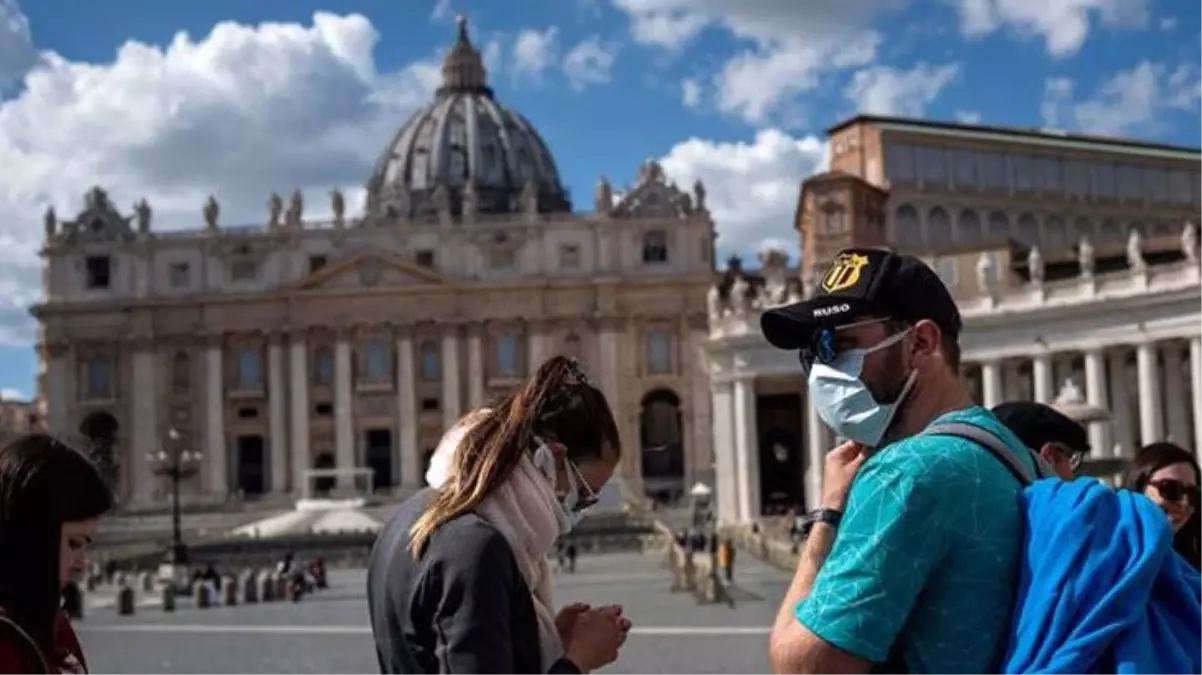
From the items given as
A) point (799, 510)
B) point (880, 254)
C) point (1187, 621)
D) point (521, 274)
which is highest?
point (521, 274)

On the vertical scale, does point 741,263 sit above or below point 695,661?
above

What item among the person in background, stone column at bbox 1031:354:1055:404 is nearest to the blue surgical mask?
the person in background

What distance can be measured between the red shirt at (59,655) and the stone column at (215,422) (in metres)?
87.9

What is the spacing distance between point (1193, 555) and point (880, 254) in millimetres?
3580

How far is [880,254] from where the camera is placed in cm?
367

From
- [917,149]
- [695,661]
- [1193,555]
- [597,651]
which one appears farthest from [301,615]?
[917,149]

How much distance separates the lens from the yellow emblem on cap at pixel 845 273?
365cm

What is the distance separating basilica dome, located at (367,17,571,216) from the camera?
115 meters

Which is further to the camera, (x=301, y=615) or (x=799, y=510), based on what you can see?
(x=799, y=510)

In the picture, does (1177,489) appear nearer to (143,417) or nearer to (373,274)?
(373,274)

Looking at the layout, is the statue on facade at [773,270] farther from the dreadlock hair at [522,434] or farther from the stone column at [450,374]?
the dreadlock hair at [522,434]

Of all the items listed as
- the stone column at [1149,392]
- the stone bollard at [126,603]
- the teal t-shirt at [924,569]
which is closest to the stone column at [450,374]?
the stone column at [1149,392]

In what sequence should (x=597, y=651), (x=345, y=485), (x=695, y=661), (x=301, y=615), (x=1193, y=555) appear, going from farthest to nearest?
(x=345, y=485)
(x=301, y=615)
(x=695, y=661)
(x=1193, y=555)
(x=597, y=651)

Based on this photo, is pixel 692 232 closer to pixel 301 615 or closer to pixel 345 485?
pixel 345 485
